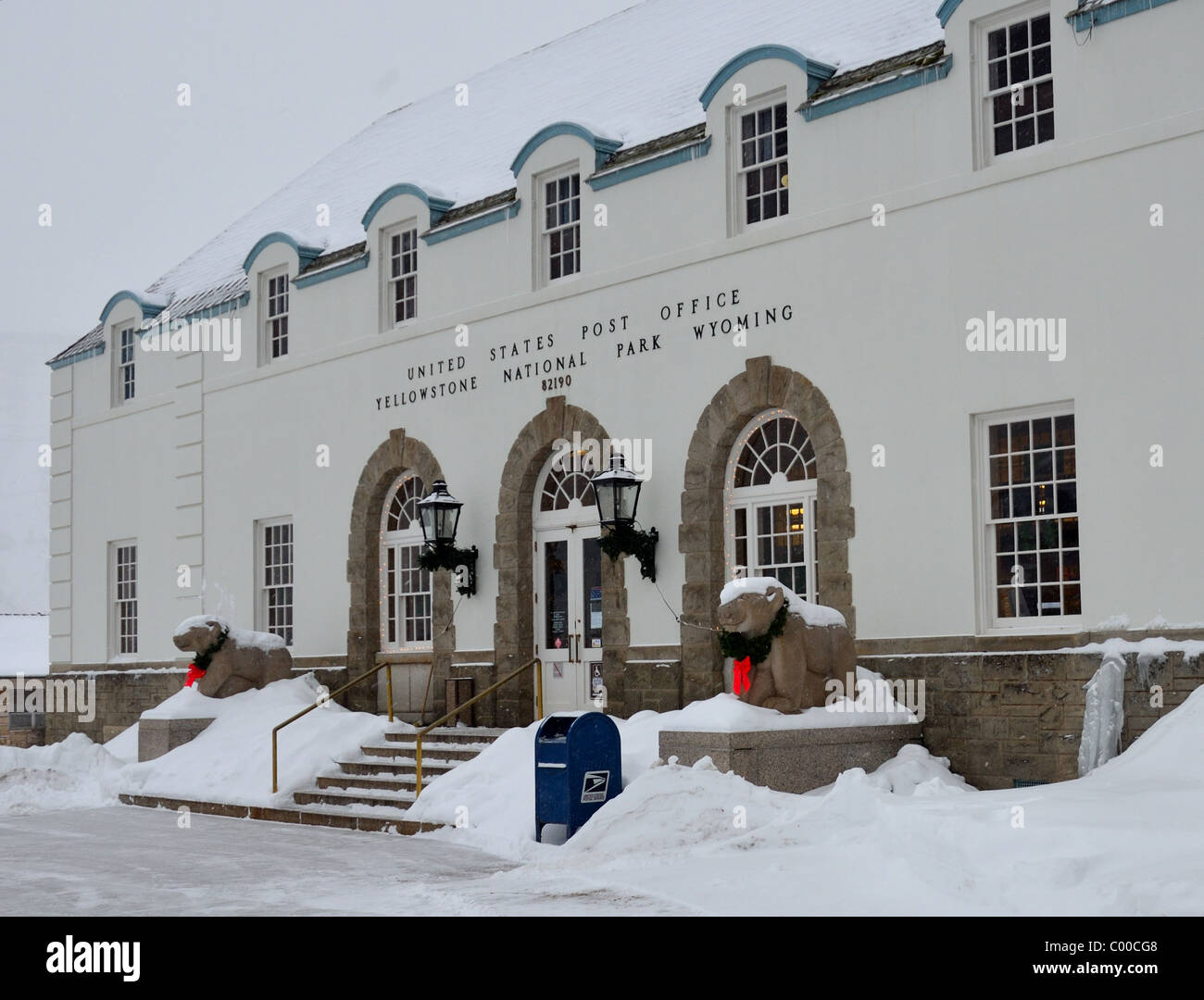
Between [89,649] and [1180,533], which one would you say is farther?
[89,649]

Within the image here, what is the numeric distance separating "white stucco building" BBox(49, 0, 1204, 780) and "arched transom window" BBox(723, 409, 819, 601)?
0.10ft

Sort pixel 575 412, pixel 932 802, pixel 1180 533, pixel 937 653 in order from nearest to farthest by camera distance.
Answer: pixel 932 802
pixel 1180 533
pixel 937 653
pixel 575 412

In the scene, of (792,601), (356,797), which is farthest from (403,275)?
(792,601)

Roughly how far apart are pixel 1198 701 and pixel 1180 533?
1.55 meters

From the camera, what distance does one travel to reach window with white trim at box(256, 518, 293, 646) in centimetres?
2247

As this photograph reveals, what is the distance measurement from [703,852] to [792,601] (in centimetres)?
359

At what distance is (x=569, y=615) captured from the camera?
18.2m

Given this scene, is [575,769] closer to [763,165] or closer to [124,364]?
[763,165]

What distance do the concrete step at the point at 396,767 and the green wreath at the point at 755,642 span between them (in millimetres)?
4480

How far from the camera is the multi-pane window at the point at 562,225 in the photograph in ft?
60.6

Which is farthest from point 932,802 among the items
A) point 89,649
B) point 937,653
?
point 89,649

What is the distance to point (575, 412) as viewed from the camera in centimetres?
1798

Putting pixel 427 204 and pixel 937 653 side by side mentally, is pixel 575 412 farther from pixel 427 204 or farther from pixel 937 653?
pixel 937 653

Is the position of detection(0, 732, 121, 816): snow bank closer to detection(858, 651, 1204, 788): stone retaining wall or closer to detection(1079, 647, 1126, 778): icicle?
detection(858, 651, 1204, 788): stone retaining wall
